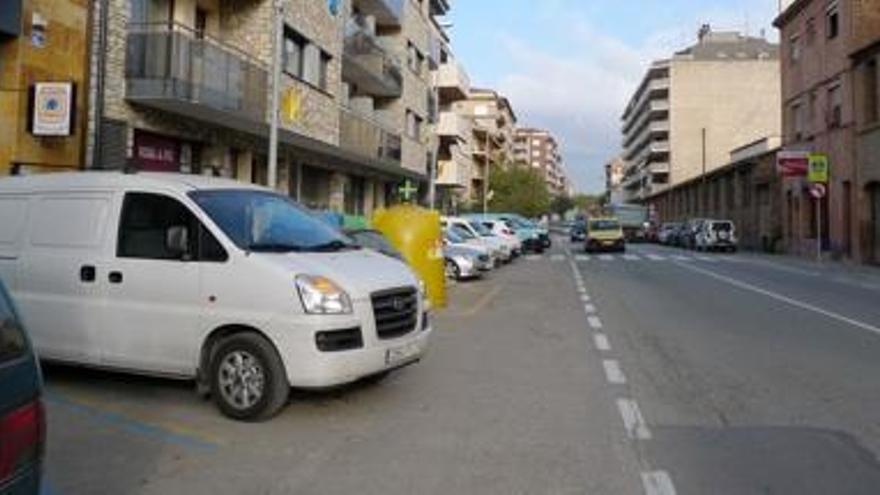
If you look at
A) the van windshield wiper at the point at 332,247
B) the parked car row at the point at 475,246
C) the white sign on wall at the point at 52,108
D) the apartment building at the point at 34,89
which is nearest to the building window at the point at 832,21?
the parked car row at the point at 475,246

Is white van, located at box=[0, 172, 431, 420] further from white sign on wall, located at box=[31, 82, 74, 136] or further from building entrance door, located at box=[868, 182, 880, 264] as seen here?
building entrance door, located at box=[868, 182, 880, 264]

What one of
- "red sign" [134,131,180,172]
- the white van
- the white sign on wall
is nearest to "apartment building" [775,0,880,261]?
"red sign" [134,131,180,172]

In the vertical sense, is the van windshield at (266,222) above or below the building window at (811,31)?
below

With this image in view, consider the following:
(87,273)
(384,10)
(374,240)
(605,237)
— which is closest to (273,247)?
(87,273)

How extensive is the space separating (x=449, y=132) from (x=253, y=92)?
4264 centimetres

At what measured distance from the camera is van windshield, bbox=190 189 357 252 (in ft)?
27.7

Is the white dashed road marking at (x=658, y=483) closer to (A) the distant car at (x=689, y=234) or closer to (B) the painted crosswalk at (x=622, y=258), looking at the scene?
(B) the painted crosswalk at (x=622, y=258)

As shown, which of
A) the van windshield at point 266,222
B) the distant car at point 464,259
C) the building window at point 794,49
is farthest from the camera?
the building window at point 794,49

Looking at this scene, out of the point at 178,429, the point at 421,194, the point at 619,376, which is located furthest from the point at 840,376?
the point at 421,194

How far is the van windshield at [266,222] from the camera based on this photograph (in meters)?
8.45

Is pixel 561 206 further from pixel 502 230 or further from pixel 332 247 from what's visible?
pixel 332 247

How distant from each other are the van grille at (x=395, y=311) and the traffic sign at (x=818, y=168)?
134 feet

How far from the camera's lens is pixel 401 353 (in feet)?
28.0

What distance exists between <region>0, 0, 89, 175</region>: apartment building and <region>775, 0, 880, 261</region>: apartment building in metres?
33.5
